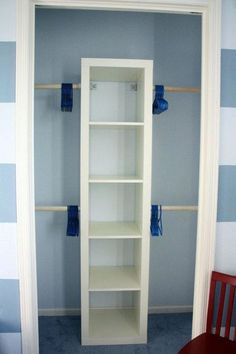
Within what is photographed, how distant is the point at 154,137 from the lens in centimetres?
246

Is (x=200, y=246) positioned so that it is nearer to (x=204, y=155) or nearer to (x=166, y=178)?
(x=204, y=155)

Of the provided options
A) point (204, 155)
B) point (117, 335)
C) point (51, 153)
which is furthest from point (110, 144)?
point (117, 335)

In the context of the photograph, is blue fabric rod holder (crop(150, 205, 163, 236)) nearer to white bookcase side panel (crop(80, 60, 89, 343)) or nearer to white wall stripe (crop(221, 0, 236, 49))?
white bookcase side panel (crop(80, 60, 89, 343))

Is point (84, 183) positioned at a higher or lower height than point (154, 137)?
lower

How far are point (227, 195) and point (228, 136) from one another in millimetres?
304

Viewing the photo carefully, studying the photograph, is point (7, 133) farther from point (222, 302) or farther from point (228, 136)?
point (222, 302)

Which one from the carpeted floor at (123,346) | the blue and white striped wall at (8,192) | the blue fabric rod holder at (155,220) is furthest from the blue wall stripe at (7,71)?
the carpeted floor at (123,346)

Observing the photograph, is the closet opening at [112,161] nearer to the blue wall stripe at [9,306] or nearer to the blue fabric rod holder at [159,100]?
the blue fabric rod holder at [159,100]

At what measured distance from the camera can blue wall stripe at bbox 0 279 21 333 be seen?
4.90ft

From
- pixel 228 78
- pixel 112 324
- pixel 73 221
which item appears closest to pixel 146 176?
pixel 73 221

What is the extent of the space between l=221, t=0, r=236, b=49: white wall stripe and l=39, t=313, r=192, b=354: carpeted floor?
2.02 m

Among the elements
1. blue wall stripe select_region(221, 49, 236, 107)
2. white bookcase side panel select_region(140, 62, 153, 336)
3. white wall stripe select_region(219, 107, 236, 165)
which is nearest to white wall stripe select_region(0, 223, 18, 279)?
white bookcase side panel select_region(140, 62, 153, 336)

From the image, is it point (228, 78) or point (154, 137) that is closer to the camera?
point (228, 78)

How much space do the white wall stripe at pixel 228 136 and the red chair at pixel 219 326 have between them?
0.60 meters
